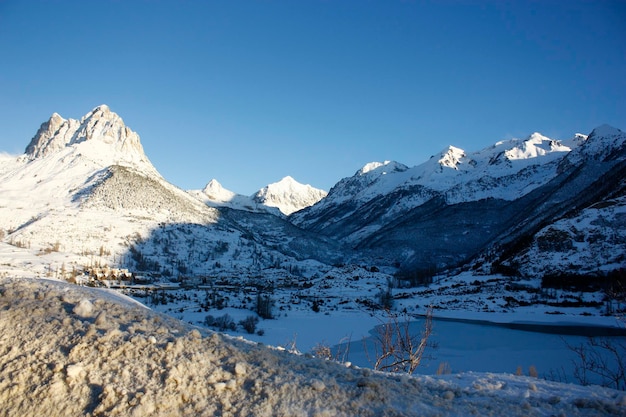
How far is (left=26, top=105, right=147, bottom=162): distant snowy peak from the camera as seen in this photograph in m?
152

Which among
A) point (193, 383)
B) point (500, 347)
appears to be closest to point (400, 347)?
point (193, 383)

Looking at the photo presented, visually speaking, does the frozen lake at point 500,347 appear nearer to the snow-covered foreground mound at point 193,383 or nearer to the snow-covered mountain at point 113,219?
the snow-covered foreground mound at point 193,383

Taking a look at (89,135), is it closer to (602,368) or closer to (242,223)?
(242,223)

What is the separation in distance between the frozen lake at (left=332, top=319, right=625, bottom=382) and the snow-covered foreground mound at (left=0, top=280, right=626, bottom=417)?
13.2 metres

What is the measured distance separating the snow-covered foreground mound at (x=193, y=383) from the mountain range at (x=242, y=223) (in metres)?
51.5

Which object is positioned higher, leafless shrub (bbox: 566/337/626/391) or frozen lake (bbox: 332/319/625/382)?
leafless shrub (bbox: 566/337/626/391)

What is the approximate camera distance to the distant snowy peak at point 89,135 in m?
152

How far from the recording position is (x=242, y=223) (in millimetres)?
161125

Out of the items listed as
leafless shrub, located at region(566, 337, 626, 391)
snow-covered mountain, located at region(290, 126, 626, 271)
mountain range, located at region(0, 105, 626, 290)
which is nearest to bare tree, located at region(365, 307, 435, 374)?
leafless shrub, located at region(566, 337, 626, 391)

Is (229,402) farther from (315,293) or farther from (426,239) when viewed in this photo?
(426,239)

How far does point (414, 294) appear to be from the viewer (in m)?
72.6

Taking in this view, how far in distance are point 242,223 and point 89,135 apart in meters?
66.0

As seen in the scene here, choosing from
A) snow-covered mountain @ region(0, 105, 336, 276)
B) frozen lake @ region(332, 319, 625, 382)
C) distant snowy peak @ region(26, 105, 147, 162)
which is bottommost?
frozen lake @ region(332, 319, 625, 382)

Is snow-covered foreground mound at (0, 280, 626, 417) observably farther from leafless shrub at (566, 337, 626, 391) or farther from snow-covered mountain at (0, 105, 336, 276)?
snow-covered mountain at (0, 105, 336, 276)
